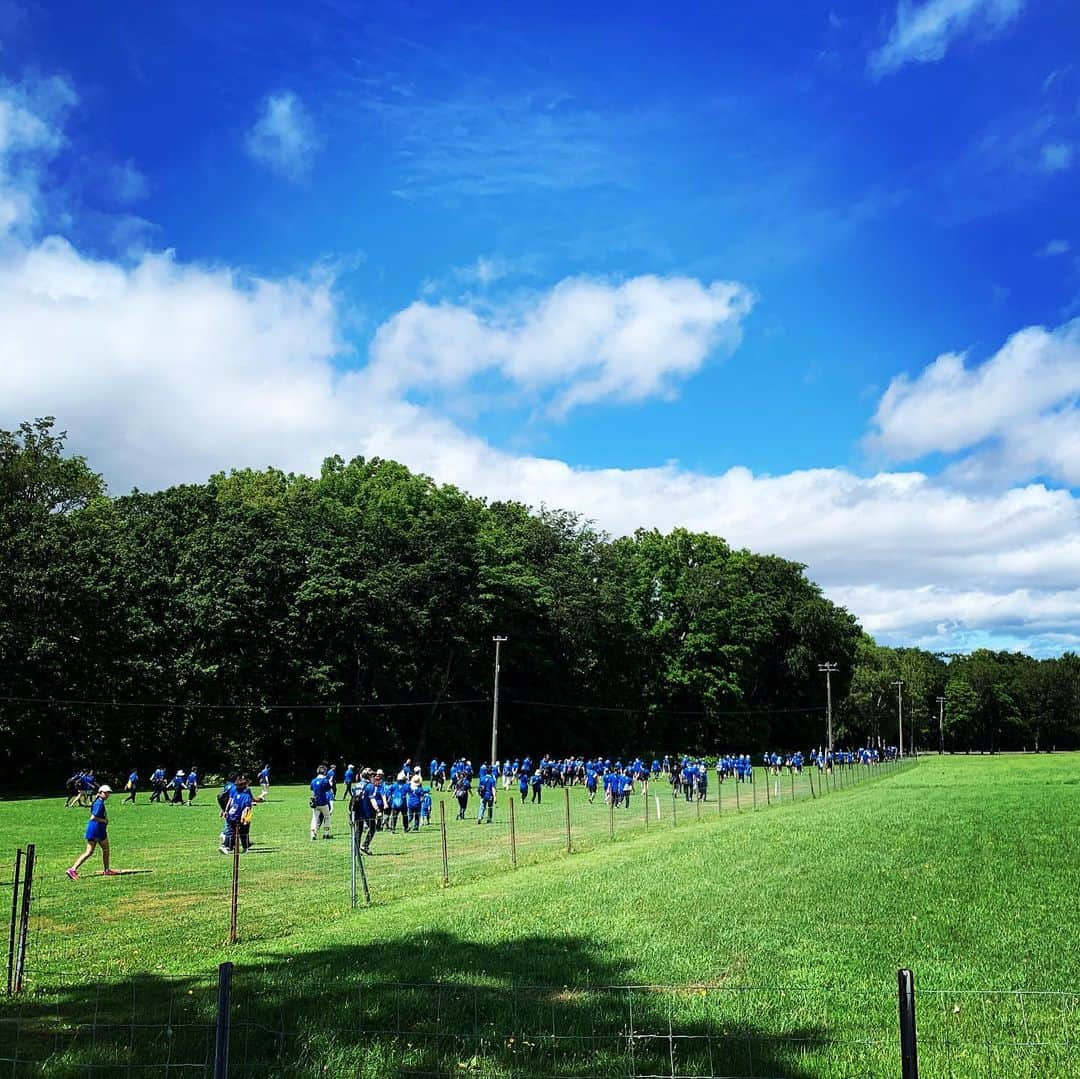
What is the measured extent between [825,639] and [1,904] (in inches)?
3526

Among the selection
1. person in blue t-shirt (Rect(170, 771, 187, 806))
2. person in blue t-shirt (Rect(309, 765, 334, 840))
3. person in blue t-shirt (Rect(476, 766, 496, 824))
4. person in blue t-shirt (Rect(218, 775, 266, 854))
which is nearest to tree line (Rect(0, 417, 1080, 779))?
person in blue t-shirt (Rect(170, 771, 187, 806))

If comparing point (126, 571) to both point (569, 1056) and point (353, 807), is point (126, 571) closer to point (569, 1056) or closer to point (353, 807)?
point (353, 807)

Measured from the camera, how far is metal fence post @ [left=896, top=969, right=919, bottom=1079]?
4203 millimetres

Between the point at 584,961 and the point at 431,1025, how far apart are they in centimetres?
236

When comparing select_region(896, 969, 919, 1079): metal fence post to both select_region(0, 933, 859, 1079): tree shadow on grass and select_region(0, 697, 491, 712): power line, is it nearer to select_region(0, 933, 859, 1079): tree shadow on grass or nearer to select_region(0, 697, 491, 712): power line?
select_region(0, 933, 859, 1079): tree shadow on grass

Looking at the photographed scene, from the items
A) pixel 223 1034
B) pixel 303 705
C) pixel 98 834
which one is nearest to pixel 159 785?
pixel 303 705

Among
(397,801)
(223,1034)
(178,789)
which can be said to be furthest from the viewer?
Result: (178,789)

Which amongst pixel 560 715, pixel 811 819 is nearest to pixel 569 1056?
pixel 811 819

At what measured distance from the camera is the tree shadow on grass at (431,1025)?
7.02m

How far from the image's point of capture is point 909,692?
119125mm

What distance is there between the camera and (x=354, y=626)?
5847cm

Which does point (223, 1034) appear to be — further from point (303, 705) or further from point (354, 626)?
point (354, 626)

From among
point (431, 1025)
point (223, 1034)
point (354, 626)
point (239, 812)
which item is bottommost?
point (431, 1025)

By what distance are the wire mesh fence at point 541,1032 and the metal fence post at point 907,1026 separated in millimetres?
2724
